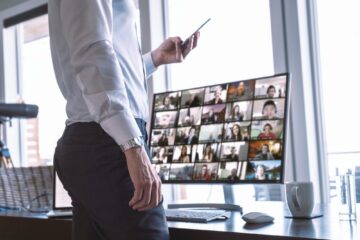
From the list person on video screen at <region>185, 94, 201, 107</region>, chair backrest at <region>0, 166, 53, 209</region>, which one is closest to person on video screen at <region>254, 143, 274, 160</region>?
person on video screen at <region>185, 94, 201, 107</region>

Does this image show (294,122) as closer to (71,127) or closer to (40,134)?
(71,127)

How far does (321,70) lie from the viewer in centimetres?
205

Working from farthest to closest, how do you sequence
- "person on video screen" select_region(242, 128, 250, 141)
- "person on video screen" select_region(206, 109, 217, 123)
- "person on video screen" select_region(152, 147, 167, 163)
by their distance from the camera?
1. "person on video screen" select_region(152, 147, 167, 163)
2. "person on video screen" select_region(206, 109, 217, 123)
3. "person on video screen" select_region(242, 128, 250, 141)

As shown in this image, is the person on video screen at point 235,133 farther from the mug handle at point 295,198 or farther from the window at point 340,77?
the window at point 340,77

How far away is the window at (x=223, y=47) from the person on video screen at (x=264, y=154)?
Answer: 496mm

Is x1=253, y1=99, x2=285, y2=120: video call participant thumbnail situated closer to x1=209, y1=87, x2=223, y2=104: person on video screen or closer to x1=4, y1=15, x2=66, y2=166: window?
x1=209, y1=87, x2=223, y2=104: person on video screen

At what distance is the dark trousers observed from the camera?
3.37ft

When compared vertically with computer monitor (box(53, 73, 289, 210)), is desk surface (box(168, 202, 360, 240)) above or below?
below

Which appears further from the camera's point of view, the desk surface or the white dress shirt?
the desk surface

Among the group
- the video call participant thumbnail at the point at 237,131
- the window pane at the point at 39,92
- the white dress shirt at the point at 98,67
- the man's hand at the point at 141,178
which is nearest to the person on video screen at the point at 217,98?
the video call participant thumbnail at the point at 237,131

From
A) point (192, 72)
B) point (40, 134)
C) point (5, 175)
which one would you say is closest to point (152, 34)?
point (192, 72)

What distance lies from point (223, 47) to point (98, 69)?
1.51m

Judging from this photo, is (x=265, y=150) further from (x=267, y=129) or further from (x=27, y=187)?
(x=27, y=187)

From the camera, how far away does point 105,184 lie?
1.03 m
